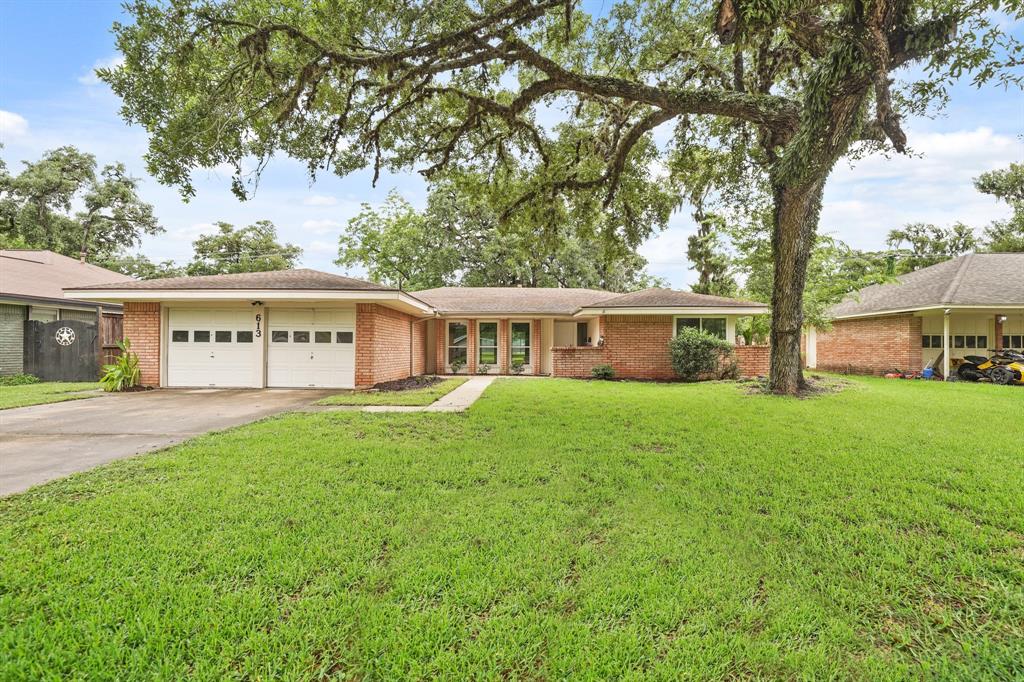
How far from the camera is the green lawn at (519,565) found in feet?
6.86

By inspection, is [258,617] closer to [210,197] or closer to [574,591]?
[574,591]

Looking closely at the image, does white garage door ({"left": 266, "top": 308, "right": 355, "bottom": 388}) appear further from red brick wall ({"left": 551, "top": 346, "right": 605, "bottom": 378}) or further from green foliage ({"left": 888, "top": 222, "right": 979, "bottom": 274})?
green foliage ({"left": 888, "top": 222, "right": 979, "bottom": 274})

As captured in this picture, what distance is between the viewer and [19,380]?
12.4 m

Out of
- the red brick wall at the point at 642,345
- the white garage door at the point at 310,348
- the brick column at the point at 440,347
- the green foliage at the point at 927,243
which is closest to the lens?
the white garage door at the point at 310,348

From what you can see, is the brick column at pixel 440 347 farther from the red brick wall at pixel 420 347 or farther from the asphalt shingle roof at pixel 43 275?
the asphalt shingle roof at pixel 43 275

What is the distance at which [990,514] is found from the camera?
11.7 feet

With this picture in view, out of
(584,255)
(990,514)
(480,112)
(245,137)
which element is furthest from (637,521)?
(584,255)

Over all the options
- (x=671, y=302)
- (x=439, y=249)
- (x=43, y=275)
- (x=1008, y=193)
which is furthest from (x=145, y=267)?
(x=1008, y=193)

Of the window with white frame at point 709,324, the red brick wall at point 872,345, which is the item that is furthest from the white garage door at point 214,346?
the red brick wall at point 872,345

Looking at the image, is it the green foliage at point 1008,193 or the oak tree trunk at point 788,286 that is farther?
the green foliage at point 1008,193

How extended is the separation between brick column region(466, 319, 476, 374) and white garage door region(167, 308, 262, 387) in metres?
7.43

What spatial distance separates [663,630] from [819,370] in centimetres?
2176

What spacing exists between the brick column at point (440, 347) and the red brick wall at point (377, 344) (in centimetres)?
282

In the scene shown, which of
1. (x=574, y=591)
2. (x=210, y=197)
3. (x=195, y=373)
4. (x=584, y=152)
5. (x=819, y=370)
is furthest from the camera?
(x=819, y=370)
